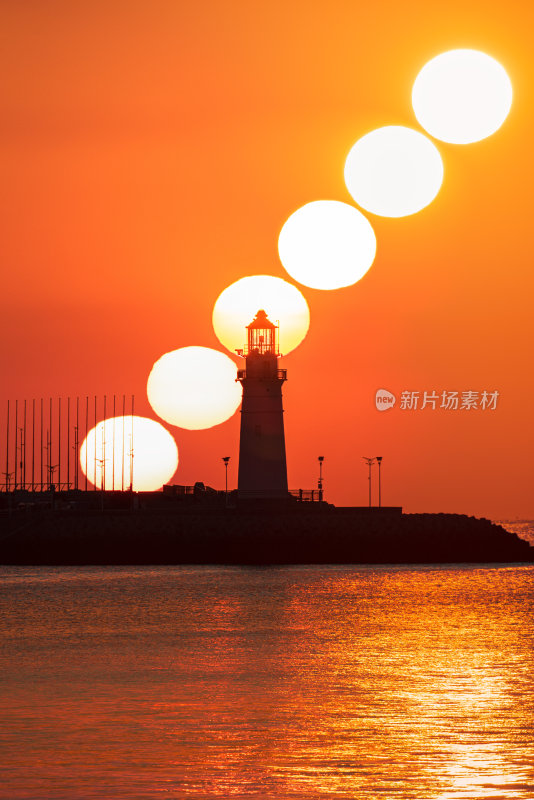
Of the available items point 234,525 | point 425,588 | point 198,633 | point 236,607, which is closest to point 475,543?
point 234,525

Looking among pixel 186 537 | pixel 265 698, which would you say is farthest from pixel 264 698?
pixel 186 537

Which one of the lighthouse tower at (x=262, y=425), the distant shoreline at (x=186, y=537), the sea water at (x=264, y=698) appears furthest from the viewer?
the distant shoreline at (x=186, y=537)

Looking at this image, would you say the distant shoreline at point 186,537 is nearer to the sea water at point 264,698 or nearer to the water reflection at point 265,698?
the sea water at point 264,698

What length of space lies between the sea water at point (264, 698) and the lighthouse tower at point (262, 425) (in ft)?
93.7

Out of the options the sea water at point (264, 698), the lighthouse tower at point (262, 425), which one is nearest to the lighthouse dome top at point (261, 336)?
the lighthouse tower at point (262, 425)

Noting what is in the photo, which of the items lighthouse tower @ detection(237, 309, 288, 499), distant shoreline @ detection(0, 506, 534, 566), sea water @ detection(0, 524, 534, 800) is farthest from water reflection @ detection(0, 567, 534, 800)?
distant shoreline @ detection(0, 506, 534, 566)

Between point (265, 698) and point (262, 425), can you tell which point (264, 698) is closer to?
point (265, 698)

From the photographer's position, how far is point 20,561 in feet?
370

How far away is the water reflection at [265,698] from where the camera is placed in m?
26.1

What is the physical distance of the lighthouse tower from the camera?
104 meters

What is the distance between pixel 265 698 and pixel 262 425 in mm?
67442

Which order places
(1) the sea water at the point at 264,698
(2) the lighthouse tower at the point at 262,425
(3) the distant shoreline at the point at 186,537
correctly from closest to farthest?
(1) the sea water at the point at 264,698
(2) the lighthouse tower at the point at 262,425
(3) the distant shoreline at the point at 186,537

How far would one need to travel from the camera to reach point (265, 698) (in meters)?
37.1

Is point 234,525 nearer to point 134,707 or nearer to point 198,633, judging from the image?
point 198,633
